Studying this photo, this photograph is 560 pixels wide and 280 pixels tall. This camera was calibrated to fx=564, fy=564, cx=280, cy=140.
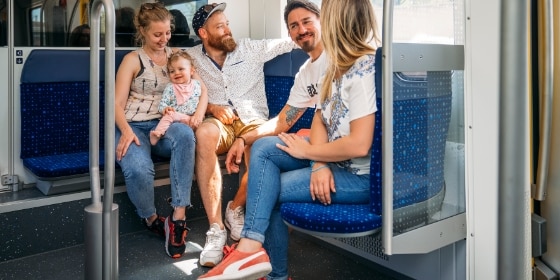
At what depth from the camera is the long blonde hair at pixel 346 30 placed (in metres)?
2.39

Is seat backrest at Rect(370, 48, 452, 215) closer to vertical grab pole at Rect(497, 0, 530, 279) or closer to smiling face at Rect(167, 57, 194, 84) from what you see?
vertical grab pole at Rect(497, 0, 530, 279)

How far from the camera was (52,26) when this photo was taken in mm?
3732

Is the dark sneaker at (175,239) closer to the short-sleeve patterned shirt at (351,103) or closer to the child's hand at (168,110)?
the child's hand at (168,110)

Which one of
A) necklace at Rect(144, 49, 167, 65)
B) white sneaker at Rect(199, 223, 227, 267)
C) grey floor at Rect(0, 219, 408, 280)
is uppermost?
necklace at Rect(144, 49, 167, 65)

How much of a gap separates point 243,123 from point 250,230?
1432 millimetres

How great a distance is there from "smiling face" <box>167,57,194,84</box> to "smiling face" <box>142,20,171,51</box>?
17cm

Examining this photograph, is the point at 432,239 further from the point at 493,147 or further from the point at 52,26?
the point at 52,26

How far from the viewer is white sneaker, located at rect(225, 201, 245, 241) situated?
3492mm

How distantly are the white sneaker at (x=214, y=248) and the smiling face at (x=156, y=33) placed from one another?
130 cm

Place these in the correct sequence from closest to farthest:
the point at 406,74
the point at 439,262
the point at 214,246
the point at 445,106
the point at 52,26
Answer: the point at 406,74 → the point at 445,106 → the point at 439,262 → the point at 214,246 → the point at 52,26

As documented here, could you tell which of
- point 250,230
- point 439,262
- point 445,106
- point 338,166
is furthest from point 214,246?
point 445,106

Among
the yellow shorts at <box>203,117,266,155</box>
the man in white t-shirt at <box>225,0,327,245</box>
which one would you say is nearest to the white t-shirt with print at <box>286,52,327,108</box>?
the man in white t-shirt at <box>225,0,327,245</box>

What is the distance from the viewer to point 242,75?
398cm

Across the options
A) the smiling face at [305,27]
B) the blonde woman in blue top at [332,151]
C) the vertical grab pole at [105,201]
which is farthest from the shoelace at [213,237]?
the vertical grab pole at [105,201]
